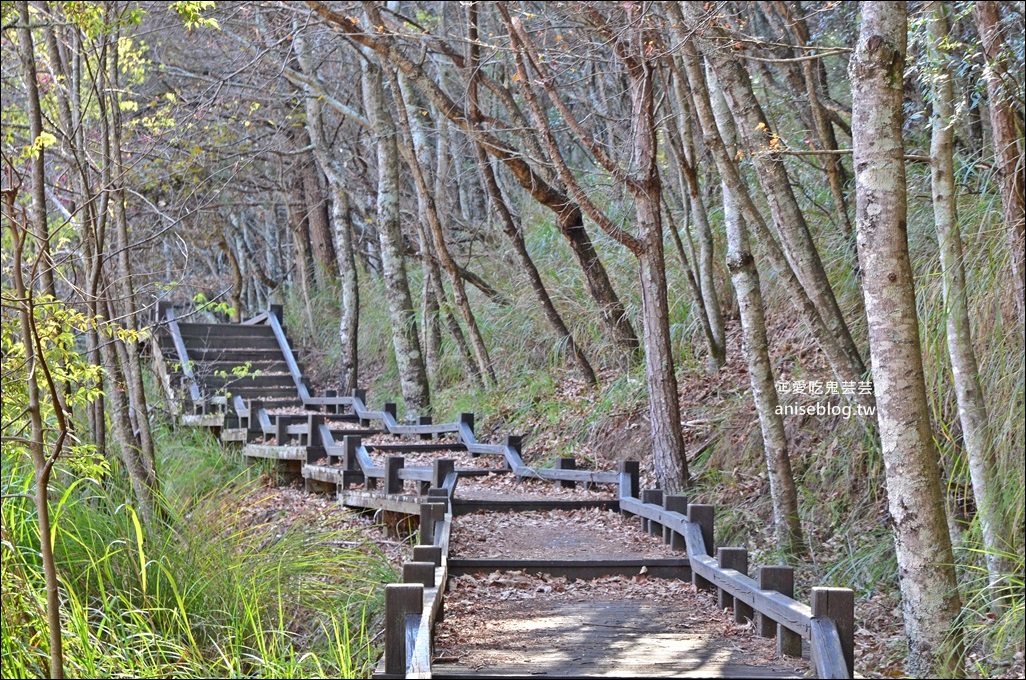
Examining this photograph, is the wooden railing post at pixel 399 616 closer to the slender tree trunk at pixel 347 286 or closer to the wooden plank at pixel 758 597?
the wooden plank at pixel 758 597

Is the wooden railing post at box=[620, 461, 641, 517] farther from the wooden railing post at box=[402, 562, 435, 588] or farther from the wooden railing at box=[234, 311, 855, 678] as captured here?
the wooden railing post at box=[402, 562, 435, 588]

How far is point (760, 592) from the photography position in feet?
18.5

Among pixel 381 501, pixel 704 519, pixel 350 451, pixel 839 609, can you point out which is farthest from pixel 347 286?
pixel 839 609

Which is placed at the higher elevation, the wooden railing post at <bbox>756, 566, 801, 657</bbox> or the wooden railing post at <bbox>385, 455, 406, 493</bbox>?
the wooden railing post at <bbox>385, 455, 406, 493</bbox>

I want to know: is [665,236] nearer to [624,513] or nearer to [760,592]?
[624,513]

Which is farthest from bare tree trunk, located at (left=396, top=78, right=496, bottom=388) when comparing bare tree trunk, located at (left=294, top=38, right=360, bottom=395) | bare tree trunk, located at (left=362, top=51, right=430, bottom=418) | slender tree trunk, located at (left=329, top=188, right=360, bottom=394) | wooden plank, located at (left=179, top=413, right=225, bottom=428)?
wooden plank, located at (left=179, top=413, right=225, bottom=428)

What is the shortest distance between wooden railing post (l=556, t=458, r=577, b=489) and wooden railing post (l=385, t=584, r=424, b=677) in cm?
554

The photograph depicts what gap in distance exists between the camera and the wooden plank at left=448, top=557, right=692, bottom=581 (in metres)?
7.31

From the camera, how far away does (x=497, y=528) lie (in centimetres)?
890

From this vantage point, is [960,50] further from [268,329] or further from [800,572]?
[268,329]

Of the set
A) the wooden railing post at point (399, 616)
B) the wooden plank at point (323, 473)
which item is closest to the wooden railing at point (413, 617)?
the wooden railing post at point (399, 616)

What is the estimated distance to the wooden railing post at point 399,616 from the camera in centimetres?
483

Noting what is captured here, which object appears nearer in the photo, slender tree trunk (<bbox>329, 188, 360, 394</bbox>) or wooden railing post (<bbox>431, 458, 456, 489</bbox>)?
wooden railing post (<bbox>431, 458, 456, 489</bbox>)

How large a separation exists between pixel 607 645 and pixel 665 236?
9.01 m
